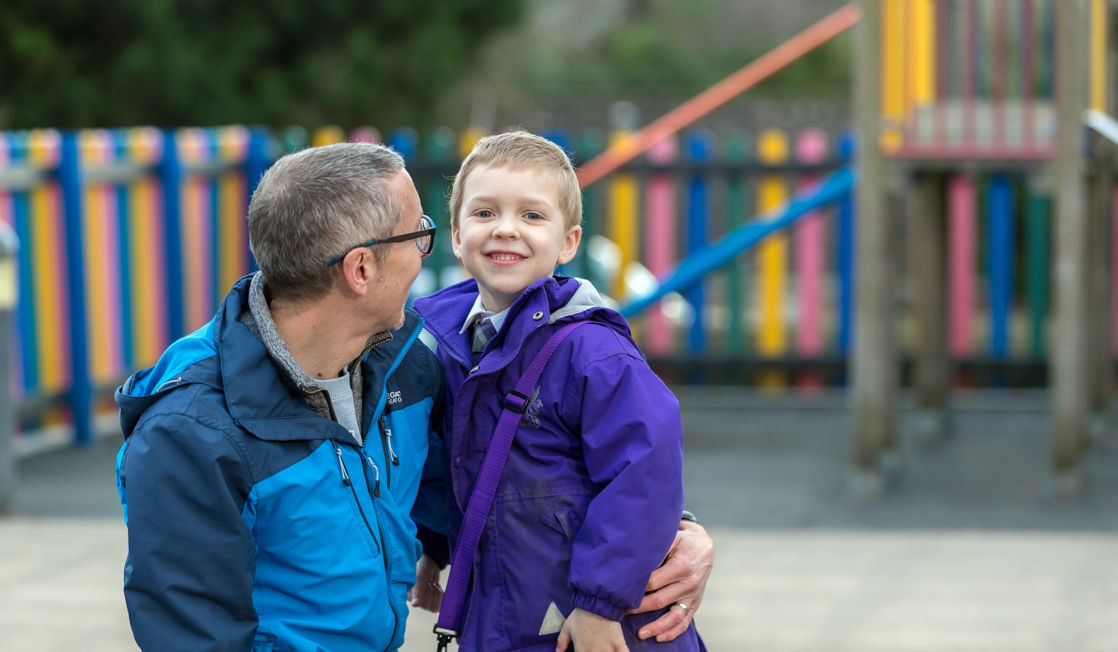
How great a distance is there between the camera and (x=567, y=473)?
7.22 ft

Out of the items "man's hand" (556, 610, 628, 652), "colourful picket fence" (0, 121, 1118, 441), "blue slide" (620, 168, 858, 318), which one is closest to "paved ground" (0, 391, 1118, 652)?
"colourful picket fence" (0, 121, 1118, 441)

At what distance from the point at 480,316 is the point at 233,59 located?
11680 millimetres

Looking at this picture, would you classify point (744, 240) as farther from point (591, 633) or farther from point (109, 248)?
point (591, 633)

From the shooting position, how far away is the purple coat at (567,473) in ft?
6.91

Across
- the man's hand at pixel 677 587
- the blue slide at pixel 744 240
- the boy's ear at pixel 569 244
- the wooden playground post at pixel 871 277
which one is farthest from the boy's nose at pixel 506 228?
the blue slide at pixel 744 240

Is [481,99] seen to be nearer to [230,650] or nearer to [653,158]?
[653,158]

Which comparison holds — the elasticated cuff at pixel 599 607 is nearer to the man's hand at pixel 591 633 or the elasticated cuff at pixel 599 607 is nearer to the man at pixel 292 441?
the man's hand at pixel 591 633

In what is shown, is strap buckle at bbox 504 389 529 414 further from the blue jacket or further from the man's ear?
the man's ear

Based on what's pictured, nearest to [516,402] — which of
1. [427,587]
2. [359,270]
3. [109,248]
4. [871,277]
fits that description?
[359,270]

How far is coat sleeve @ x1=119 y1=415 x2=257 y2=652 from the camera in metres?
1.89

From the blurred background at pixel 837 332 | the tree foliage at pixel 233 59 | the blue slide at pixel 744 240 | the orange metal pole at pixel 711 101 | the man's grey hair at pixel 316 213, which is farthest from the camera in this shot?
the tree foliage at pixel 233 59

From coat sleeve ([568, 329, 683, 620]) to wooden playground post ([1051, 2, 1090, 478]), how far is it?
13.2ft

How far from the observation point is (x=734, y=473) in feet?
21.6

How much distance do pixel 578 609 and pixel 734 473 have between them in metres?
4.49
